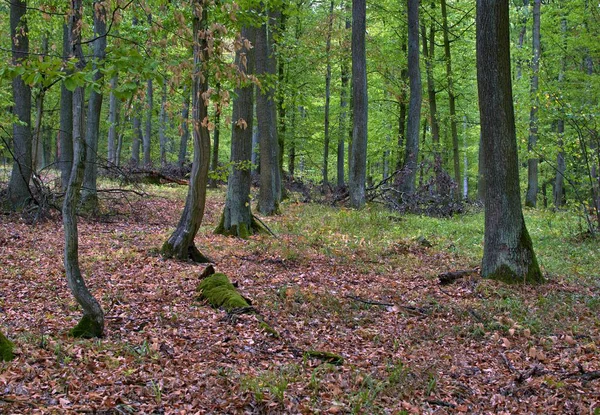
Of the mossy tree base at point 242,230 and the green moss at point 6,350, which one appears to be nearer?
the green moss at point 6,350

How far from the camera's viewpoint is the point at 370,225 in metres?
13.0

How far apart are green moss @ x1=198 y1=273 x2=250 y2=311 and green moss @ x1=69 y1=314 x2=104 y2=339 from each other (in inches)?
66.7

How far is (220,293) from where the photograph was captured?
6.61 metres

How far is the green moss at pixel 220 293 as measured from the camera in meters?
6.38

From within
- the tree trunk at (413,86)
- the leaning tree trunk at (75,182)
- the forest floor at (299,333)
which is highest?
the tree trunk at (413,86)

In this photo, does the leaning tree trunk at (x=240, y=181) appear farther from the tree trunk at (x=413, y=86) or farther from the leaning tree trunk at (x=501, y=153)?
the tree trunk at (x=413, y=86)

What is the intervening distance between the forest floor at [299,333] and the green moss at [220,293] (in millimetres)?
156

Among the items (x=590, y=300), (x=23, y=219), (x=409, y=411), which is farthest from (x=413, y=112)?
(x=409, y=411)

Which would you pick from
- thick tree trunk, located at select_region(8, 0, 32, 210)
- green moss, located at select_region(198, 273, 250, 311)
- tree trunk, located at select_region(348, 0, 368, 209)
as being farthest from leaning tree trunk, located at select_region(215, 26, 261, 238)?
tree trunk, located at select_region(348, 0, 368, 209)

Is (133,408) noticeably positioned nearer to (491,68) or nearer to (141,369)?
(141,369)

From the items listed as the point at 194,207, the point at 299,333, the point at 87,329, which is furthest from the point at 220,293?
the point at 194,207

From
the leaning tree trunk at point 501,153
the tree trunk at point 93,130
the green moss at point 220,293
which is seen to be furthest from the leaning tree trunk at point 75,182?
the tree trunk at point 93,130

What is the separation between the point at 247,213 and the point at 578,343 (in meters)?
7.49

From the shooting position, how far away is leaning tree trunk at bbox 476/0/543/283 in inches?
298
